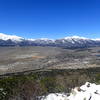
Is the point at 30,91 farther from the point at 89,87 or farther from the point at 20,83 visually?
the point at 89,87

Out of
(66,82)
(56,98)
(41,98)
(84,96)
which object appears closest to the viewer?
(84,96)

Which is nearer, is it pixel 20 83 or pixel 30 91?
pixel 30 91

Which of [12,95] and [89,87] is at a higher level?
[89,87]

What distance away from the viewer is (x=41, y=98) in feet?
171

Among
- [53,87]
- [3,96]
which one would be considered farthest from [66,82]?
[3,96]

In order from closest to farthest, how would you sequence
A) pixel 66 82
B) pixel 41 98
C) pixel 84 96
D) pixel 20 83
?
1. pixel 84 96
2. pixel 41 98
3. pixel 20 83
4. pixel 66 82

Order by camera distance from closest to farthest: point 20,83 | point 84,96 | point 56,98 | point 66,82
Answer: point 84,96 → point 56,98 → point 20,83 → point 66,82

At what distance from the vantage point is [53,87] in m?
68.4

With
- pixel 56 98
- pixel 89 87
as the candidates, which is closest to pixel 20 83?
pixel 56 98

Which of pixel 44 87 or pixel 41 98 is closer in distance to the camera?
pixel 41 98

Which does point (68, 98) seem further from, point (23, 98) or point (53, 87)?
point (53, 87)

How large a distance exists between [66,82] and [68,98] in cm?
2910

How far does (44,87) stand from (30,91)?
396 inches

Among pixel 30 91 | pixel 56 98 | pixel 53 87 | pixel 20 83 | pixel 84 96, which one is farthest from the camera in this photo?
pixel 53 87
